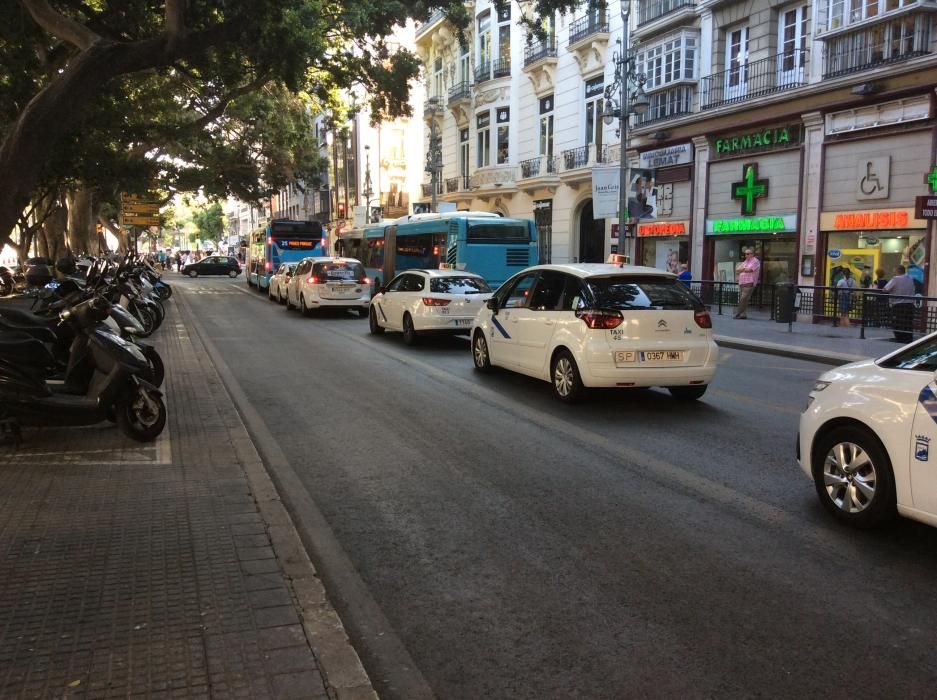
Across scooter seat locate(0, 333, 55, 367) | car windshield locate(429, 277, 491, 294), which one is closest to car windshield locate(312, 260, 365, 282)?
car windshield locate(429, 277, 491, 294)

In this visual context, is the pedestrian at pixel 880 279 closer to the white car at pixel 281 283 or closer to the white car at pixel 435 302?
the white car at pixel 435 302

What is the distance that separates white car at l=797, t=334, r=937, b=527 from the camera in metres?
4.36

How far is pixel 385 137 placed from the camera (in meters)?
62.8

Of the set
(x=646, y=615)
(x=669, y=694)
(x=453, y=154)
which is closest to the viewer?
(x=669, y=694)

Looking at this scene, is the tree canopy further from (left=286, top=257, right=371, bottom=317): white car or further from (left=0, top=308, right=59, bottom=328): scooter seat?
(left=286, top=257, right=371, bottom=317): white car

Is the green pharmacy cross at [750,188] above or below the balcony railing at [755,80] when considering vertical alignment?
below

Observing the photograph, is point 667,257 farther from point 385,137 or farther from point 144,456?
point 385,137

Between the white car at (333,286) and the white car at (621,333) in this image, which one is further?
the white car at (333,286)

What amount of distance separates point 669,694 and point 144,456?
4.78 m

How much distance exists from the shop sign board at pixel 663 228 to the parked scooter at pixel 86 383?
72.7 feet

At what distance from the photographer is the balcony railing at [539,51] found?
33.0 meters

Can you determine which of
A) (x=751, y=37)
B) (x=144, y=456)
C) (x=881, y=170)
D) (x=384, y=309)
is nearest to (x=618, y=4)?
(x=751, y=37)

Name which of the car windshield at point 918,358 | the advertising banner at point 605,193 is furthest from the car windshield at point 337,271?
the car windshield at point 918,358

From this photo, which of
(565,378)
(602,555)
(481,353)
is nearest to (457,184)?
(481,353)
